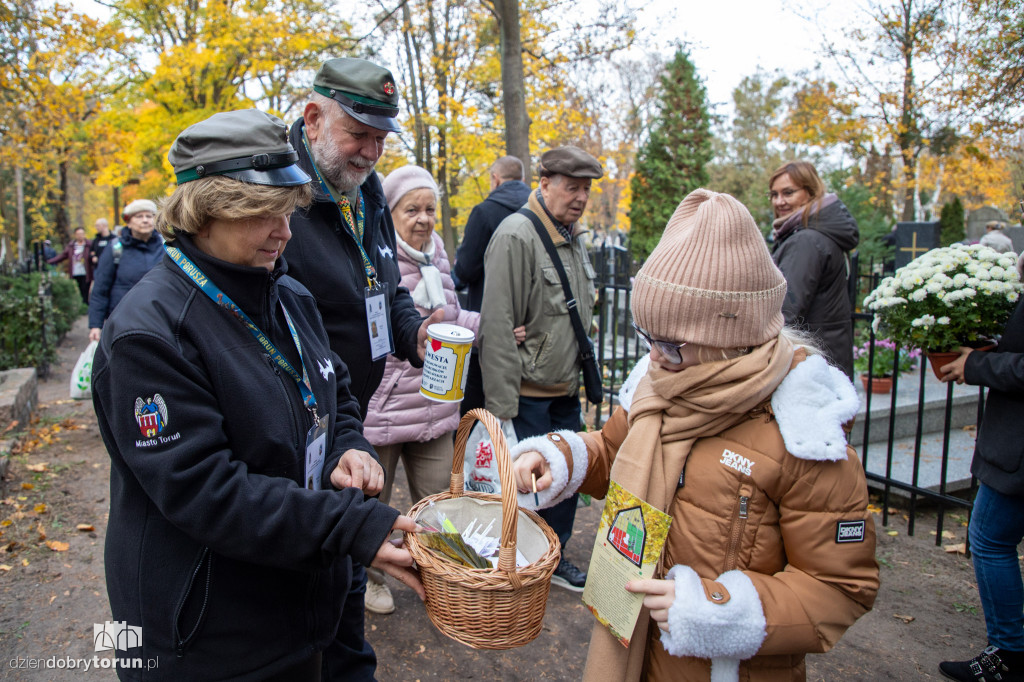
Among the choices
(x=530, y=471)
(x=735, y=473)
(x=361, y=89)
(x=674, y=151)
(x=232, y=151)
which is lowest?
(x=530, y=471)

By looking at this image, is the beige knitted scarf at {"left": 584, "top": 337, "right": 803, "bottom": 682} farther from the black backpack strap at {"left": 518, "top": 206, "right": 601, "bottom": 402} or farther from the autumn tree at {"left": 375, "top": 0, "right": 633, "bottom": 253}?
the autumn tree at {"left": 375, "top": 0, "right": 633, "bottom": 253}

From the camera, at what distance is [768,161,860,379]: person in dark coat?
387 cm

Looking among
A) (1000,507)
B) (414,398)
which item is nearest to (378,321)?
(414,398)

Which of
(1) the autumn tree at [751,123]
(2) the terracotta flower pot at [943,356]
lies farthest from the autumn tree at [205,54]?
(1) the autumn tree at [751,123]

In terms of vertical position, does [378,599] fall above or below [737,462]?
below

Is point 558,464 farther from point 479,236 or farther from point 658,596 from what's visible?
point 479,236

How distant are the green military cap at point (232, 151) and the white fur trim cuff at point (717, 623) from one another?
1.40 metres

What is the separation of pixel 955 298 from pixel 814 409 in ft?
6.67

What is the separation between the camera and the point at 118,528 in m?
1.59

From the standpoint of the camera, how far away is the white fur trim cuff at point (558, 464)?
1912 mm

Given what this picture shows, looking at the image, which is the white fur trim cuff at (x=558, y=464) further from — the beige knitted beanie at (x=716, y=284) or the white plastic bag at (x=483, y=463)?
the white plastic bag at (x=483, y=463)

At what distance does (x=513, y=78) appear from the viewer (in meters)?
6.69

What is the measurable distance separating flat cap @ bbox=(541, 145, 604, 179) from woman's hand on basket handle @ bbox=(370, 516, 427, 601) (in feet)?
7.75

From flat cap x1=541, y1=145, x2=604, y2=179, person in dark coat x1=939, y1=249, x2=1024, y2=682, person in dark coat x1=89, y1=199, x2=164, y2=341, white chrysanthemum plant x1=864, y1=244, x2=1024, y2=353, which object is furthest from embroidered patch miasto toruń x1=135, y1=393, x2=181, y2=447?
person in dark coat x1=89, y1=199, x2=164, y2=341
